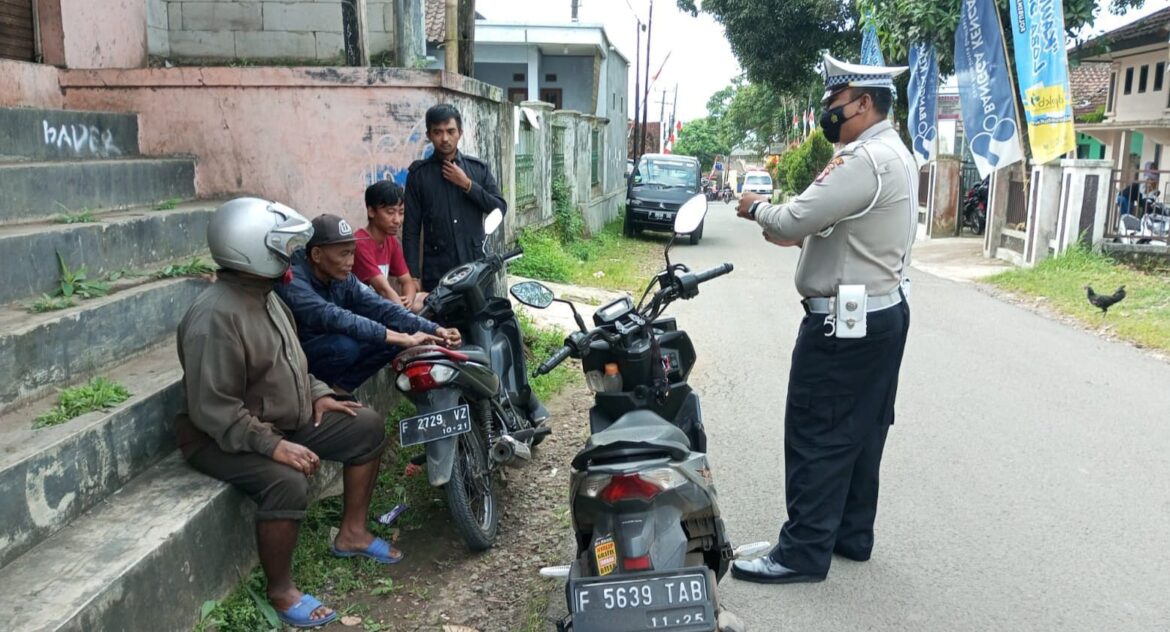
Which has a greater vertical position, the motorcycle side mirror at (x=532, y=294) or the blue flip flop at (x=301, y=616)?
the motorcycle side mirror at (x=532, y=294)

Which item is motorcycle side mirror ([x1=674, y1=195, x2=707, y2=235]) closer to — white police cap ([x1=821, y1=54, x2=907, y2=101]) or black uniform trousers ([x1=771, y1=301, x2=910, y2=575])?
black uniform trousers ([x1=771, y1=301, x2=910, y2=575])

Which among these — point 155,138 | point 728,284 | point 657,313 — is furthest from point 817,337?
point 728,284

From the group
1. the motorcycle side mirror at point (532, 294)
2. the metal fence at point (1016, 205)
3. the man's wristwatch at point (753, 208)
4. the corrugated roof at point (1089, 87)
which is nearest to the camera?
the man's wristwatch at point (753, 208)

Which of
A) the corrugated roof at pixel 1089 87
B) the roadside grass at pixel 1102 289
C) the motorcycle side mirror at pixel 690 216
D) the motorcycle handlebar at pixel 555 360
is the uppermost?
the corrugated roof at pixel 1089 87

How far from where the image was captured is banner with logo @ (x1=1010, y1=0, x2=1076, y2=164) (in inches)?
447

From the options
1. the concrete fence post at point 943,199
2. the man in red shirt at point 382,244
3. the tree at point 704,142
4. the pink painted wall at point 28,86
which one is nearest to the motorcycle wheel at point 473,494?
the man in red shirt at point 382,244

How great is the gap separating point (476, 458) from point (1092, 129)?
1099 inches

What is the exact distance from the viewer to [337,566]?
12.3 ft

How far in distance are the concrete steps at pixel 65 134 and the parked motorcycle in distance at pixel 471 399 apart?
2.68 m

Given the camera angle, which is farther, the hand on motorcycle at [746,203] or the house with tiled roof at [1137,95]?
the house with tiled roof at [1137,95]

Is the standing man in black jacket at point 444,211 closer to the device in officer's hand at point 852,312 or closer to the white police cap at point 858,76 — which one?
the white police cap at point 858,76

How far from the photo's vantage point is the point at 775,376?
7004mm

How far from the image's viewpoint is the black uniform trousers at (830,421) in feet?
11.2

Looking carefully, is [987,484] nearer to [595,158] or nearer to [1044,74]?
[1044,74]
